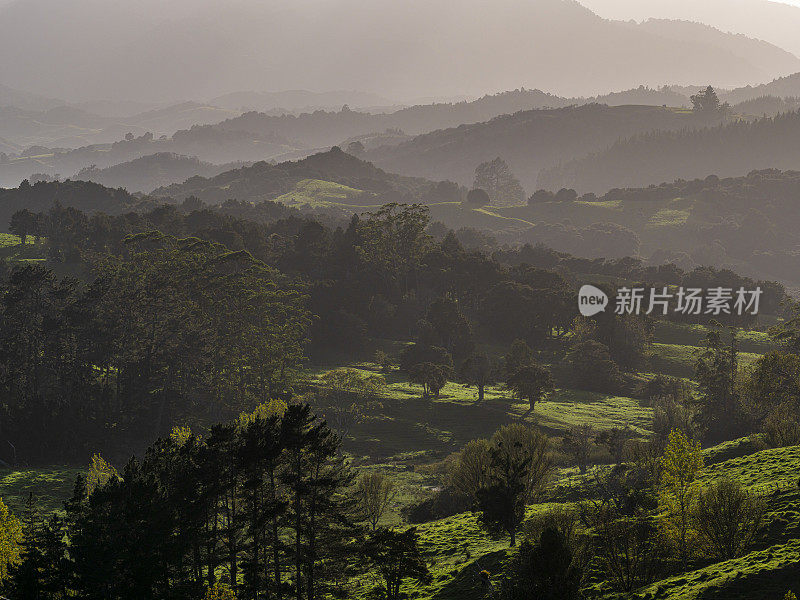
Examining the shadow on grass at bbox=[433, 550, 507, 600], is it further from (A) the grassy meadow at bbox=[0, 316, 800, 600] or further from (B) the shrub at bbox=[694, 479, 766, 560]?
(B) the shrub at bbox=[694, 479, 766, 560]

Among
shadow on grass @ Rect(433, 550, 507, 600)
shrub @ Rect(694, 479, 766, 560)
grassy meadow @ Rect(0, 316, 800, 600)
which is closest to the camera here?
grassy meadow @ Rect(0, 316, 800, 600)

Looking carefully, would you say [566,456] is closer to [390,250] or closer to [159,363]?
[159,363]

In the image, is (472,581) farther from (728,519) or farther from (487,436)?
(487,436)

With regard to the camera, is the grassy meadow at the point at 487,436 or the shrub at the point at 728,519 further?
the shrub at the point at 728,519

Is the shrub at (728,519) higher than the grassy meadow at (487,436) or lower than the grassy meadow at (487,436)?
higher

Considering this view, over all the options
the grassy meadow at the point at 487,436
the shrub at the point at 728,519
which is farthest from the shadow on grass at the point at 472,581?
the shrub at the point at 728,519

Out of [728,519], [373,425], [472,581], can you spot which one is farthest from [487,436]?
[728,519]

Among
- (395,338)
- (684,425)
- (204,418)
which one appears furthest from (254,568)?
(395,338)

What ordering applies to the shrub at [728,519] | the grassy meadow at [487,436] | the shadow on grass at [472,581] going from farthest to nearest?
the shadow on grass at [472,581]
the shrub at [728,519]
the grassy meadow at [487,436]

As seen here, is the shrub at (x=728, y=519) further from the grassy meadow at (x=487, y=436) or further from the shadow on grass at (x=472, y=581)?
the shadow on grass at (x=472, y=581)

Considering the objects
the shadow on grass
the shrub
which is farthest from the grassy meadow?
the shrub

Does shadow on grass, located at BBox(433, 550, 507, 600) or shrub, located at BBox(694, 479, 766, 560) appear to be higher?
shrub, located at BBox(694, 479, 766, 560)

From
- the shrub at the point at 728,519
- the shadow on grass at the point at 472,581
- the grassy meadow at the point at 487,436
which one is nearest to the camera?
the grassy meadow at the point at 487,436

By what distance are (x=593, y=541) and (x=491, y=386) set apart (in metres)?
80.1
